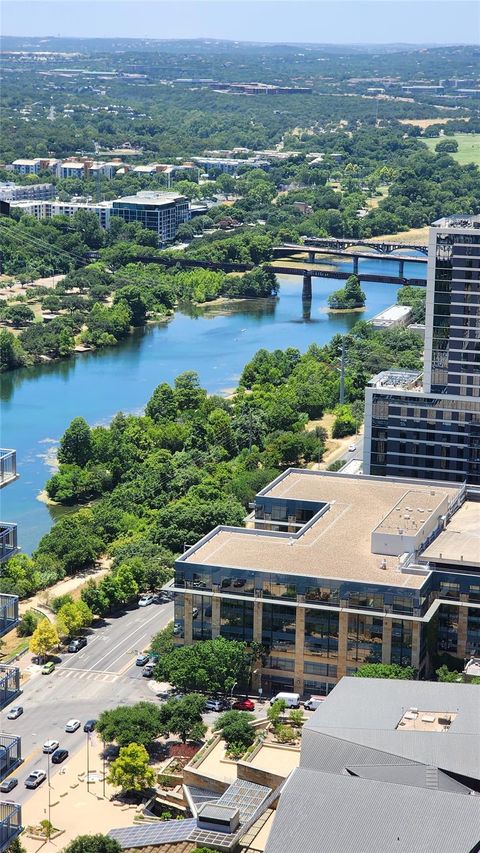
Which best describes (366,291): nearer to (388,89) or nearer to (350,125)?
(350,125)

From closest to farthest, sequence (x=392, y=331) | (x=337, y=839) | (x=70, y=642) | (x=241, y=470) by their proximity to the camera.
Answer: (x=337, y=839) < (x=70, y=642) < (x=241, y=470) < (x=392, y=331)

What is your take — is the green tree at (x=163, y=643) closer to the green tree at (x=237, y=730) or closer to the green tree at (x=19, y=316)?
the green tree at (x=237, y=730)

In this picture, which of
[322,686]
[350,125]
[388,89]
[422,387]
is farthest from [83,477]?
[388,89]

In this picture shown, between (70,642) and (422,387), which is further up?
(422,387)

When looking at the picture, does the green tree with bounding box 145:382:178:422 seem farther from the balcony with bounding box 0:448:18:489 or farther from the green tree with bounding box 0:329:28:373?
the balcony with bounding box 0:448:18:489

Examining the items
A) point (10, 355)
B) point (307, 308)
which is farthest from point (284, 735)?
point (307, 308)

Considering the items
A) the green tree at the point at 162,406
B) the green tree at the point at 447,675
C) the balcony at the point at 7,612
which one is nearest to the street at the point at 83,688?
the green tree at the point at 447,675
